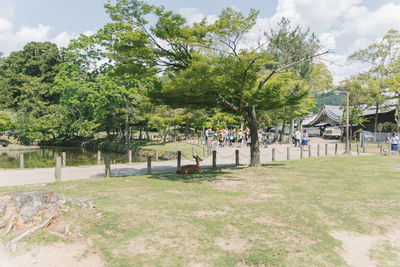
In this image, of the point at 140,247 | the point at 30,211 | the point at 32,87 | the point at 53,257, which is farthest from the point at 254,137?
the point at 32,87

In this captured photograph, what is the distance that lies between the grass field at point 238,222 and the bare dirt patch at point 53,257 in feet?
0.76

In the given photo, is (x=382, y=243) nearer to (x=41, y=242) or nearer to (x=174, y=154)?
(x=41, y=242)

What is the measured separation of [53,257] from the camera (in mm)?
4438

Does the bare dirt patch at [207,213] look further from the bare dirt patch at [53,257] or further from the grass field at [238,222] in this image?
the bare dirt patch at [53,257]

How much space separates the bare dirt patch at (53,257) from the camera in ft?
14.0

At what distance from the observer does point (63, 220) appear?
557 cm

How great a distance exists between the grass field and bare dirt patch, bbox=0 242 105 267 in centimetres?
23

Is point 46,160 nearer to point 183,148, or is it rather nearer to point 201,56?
point 183,148

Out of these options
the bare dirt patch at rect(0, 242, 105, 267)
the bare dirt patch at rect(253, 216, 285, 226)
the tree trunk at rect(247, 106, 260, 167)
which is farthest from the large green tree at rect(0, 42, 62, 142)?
the bare dirt patch at rect(253, 216, 285, 226)

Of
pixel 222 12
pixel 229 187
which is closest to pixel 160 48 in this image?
pixel 222 12

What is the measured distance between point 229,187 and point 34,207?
572 centimetres

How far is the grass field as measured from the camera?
4.61 meters

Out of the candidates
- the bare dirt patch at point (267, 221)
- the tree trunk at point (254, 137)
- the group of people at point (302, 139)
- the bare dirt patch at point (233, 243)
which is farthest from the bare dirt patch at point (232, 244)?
the group of people at point (302, 139)

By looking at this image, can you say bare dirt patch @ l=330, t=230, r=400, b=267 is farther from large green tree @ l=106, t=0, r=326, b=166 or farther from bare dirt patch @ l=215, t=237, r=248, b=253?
large green tree @ l=106, t=0, r=326, b=166
